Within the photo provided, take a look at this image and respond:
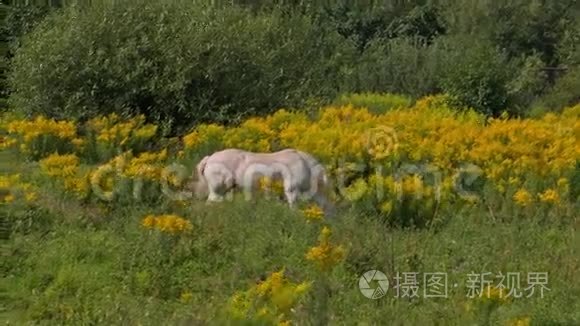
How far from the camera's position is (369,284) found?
181 inches

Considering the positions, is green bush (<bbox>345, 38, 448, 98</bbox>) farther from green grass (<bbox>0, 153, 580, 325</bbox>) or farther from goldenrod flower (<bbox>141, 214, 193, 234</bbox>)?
goldenrod flower (<bbox>141, 214, 193, 234</bbox>)

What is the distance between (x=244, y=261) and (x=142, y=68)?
233 inches

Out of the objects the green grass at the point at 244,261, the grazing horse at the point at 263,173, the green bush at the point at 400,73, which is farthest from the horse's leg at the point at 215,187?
the green bush at the point at 400,73

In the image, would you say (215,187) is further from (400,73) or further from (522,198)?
(400,73)

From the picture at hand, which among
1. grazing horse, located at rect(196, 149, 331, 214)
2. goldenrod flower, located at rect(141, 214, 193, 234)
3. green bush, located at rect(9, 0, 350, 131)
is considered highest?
goldenrod flower, located at rect(141, 214, 193, 234)

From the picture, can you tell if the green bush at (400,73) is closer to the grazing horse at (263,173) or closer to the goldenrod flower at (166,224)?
the grazing horse at (263,173)

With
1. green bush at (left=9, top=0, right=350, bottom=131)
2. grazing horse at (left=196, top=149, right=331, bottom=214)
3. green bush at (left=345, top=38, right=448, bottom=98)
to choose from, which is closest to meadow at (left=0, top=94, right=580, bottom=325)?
grazing horse at (left=196, top=149, right=331, bottom=214)

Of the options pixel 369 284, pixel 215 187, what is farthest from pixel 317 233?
pixel 215 187

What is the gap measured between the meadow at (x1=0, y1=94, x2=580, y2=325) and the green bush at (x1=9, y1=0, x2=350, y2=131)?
1870 millimetres

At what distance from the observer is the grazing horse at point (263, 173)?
656 centimetres

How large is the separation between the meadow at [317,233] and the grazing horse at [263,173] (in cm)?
12

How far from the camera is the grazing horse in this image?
21.5 ft

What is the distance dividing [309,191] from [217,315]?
316 centimetres

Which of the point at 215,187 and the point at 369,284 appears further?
the point at 215,187
